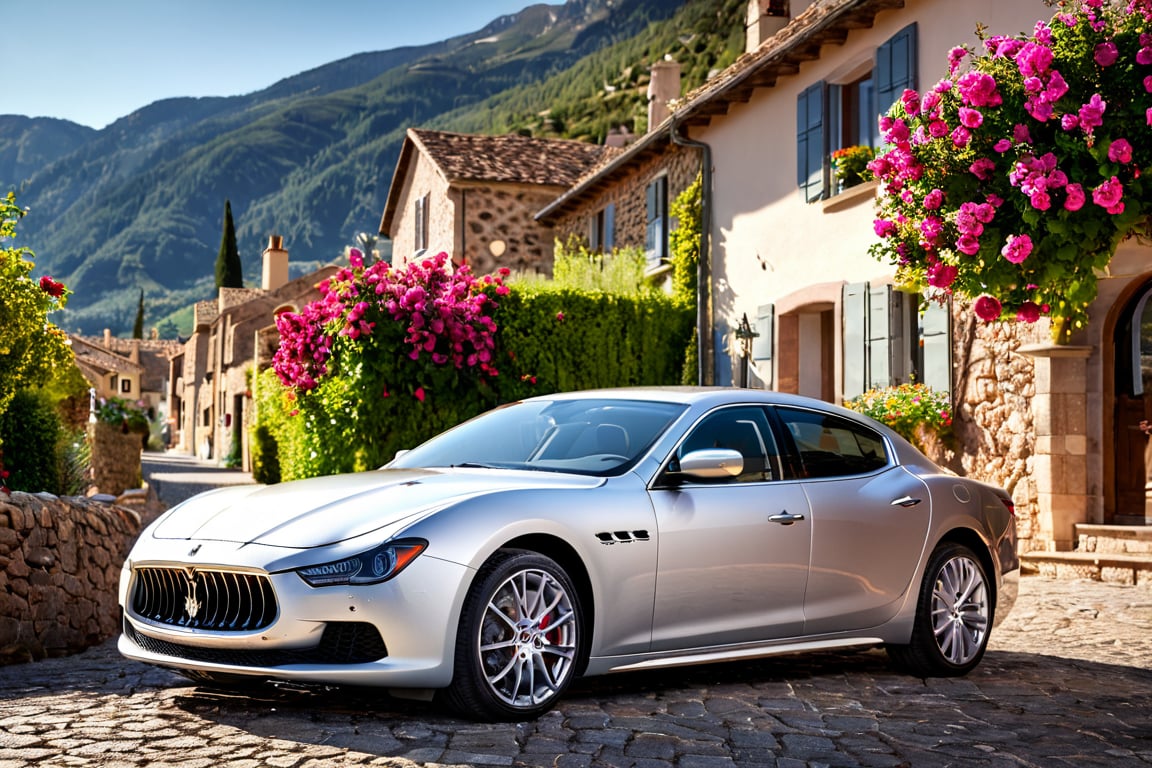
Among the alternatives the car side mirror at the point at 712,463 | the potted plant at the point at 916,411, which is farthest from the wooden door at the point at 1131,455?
the car side mirror at the point at 712,463

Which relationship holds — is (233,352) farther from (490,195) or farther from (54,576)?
(54,576)

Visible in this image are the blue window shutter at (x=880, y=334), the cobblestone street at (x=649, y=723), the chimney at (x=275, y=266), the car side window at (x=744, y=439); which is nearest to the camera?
the cobblestone street at (x=649, y=723)

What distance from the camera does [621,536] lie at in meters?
5.73

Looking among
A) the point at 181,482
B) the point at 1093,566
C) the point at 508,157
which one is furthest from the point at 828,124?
the point at 181,482

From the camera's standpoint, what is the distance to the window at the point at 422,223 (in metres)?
32.0

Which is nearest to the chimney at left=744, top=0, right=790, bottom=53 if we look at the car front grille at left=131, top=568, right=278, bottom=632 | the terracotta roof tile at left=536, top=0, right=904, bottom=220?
the terracotta roof tile at left=536, top=0, right=904, bottom=220

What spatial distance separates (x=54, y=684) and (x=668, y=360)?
1416 cm

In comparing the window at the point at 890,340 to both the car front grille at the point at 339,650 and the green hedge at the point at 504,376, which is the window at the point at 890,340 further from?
the car front grille at the point at 339,650

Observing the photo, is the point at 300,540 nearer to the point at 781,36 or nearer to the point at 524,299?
the point at 524,299

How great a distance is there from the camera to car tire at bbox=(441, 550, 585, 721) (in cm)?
520

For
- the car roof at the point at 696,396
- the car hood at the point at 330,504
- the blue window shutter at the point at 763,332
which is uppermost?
the blue window shutter at the point at 763,332

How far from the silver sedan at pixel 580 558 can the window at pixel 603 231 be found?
58.3ft

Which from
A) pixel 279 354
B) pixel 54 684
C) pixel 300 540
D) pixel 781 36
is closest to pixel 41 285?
pixel 279 354

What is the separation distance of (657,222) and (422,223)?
11.8 m
